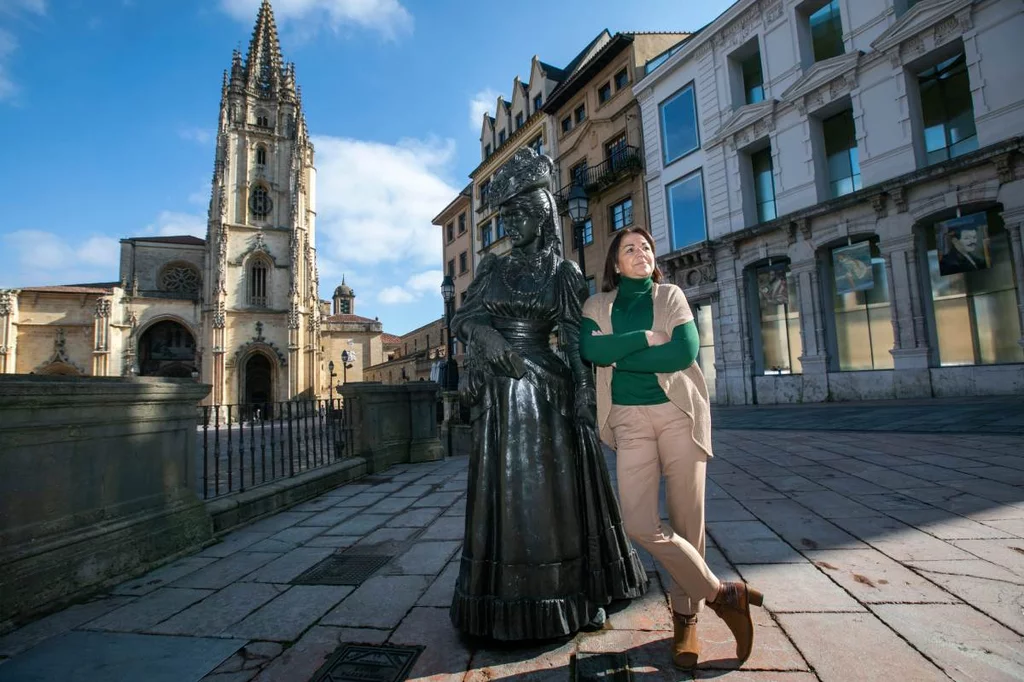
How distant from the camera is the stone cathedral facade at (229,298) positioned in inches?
1549

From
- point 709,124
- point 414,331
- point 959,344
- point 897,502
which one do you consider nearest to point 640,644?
point 897,502

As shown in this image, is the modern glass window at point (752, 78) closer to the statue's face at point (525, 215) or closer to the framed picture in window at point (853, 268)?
the framed picture in window at point (853, 268)

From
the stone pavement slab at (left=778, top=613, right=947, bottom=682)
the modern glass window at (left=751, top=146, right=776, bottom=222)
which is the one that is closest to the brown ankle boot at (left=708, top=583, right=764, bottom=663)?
the stone pavement slab at (left=778, top=613, right=947, bottom=682)

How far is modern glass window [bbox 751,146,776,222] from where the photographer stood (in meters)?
16.4

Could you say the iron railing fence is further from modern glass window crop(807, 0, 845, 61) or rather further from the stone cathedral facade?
the stone cathedral facade

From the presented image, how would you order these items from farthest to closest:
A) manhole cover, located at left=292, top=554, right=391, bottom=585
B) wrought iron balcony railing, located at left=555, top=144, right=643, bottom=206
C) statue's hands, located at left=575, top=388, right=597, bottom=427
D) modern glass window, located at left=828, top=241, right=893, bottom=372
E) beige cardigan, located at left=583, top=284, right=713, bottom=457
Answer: wrought iron balcony railing, located at left=555, top=144, right=643, bottom=206
modern glass window, located at left=828, top=241, right=893, bottom=372
manhole cover, located at left=292, top=554, right=391, bottom=585
statue's hands, located at left=575, top=388, right=597, bottom=427
beige cardigan, located at left=583, top=284, right=713, bottom=457

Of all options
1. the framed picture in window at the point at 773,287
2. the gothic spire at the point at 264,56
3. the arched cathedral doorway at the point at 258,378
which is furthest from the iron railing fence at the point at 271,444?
the gothic spire at the point at 264,56

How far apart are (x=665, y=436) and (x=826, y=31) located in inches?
726

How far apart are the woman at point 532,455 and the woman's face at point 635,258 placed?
0.27 m

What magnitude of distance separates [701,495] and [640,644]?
718 mm

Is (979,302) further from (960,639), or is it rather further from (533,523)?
(533,523)

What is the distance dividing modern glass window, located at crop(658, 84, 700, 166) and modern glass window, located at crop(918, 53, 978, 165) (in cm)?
677

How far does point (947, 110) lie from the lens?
12.5m

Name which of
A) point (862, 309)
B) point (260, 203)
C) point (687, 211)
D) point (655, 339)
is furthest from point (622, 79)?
point (260, 203)
